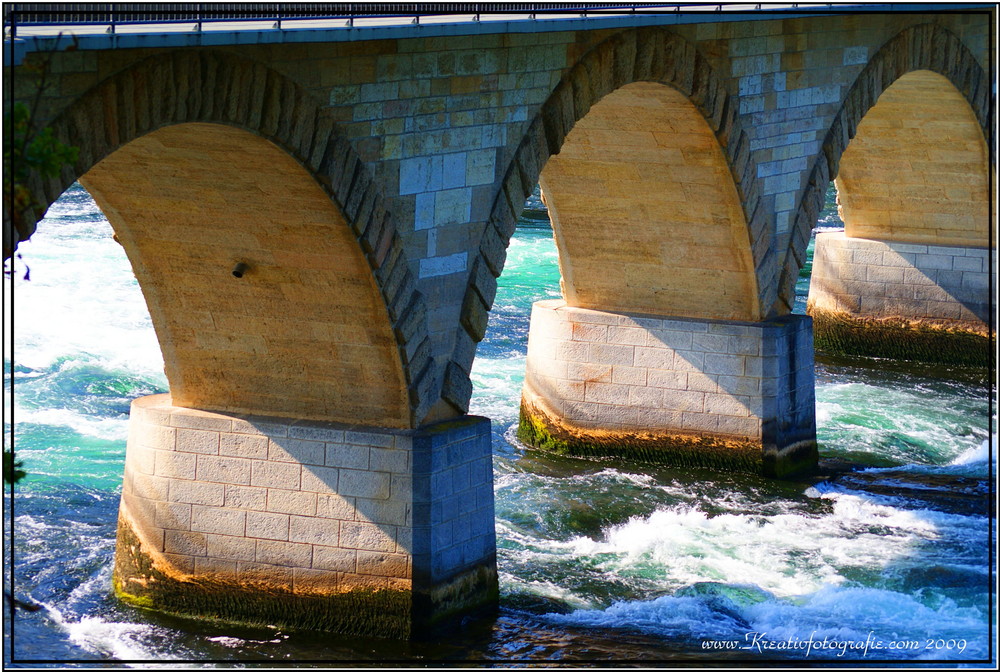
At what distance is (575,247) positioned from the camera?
2088 centimetres

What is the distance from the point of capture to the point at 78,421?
2131cm

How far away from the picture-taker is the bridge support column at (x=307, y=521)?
47.6ft

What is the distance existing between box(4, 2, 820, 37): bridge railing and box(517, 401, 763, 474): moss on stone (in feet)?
20.9

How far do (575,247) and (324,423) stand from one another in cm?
684

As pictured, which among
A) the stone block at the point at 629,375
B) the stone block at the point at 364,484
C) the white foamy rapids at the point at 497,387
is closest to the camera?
the stone block at the point at 364,484

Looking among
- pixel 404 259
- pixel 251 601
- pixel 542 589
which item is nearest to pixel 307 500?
pixel 251 601

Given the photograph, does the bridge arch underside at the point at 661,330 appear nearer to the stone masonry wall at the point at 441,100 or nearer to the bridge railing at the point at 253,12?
the stone masonry wall at the point at 441,100

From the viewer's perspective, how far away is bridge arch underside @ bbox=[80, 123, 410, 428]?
1304 centimetres

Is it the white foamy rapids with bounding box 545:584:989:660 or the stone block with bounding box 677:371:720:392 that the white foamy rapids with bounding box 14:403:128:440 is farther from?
the white foamy rapids with bounding box 545:584:989:660

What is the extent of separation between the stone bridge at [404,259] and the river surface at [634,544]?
24.7 inches

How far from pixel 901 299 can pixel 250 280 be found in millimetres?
17259

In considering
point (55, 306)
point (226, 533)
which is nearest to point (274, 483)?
point (226, 533)

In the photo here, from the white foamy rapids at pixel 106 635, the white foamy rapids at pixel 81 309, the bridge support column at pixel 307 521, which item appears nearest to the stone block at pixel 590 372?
the bridge support column at pixel 307 521

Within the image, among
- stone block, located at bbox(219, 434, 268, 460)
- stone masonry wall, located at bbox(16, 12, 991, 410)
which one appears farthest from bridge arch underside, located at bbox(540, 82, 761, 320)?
stone block, located at bbox(219, 434, 268, 460)
